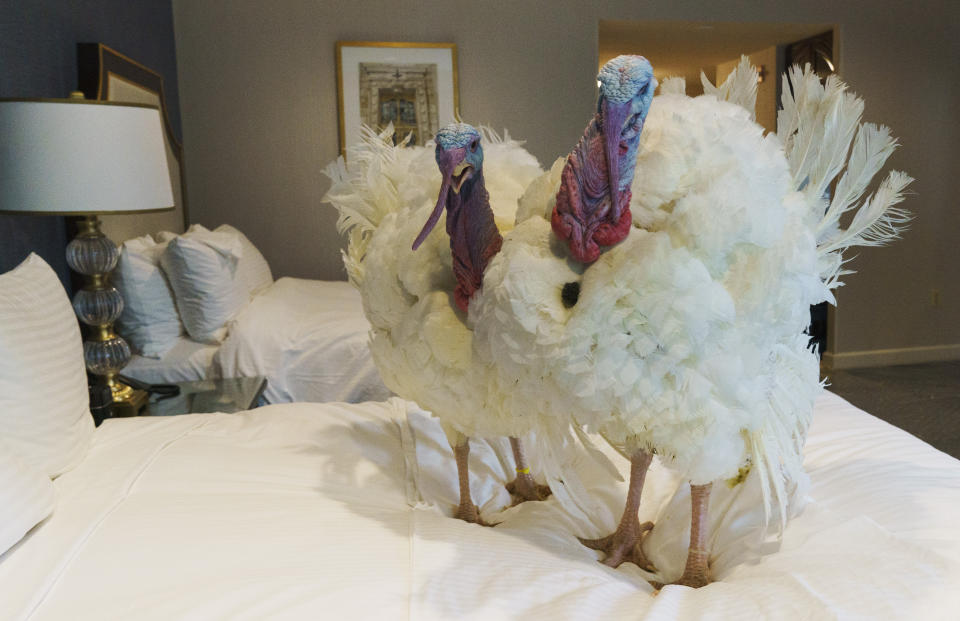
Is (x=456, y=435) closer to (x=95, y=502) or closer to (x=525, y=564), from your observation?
(x=525, y=564)

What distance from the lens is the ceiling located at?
427 cm

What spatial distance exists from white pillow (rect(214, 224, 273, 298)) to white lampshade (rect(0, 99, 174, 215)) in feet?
3.87

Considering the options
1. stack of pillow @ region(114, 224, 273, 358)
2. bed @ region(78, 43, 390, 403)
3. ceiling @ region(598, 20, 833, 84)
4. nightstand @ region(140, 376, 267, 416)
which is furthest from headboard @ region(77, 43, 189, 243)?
ceiling @ region(598, 20, 833, 84)

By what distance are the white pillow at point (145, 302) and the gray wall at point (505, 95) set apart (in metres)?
1.60

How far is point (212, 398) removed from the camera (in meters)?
2.12

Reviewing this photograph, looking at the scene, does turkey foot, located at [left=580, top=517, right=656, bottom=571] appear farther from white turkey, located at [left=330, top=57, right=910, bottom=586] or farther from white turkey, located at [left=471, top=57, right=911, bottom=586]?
white turkey, located at [left=471, top=57, right=911, bottom=586]

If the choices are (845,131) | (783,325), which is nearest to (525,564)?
(783,325)

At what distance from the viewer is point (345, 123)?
13.2 ft

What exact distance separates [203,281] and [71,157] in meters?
0.95

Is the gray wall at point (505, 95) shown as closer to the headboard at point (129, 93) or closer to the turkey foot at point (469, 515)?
the headboard at point (129, 93)

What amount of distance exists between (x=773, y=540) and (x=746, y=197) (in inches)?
Answer: 21.3

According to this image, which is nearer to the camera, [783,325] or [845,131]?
[783,325]

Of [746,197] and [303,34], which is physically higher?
[303,34]

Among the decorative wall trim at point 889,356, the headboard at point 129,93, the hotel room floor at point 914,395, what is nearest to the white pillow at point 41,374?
the headboard at point 129,93
